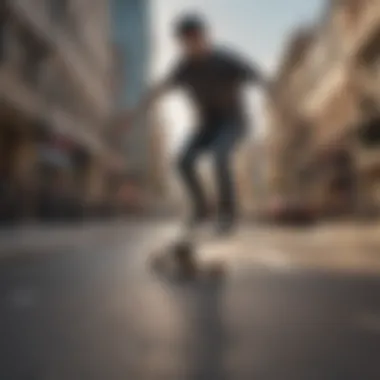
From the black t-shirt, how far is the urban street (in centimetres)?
108

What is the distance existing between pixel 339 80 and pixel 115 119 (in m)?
26.5

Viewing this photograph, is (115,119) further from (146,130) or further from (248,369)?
(146,130)

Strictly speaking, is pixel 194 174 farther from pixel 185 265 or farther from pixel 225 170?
pixel 185 265

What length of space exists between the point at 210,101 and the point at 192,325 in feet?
10.2

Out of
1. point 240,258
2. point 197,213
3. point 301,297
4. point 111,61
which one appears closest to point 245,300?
point 301,297

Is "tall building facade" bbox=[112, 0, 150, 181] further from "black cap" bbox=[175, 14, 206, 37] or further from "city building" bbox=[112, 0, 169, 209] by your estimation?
"black cap" bbox=[175, 14, 206, 37]

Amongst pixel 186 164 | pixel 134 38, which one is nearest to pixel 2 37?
pixel 186 164

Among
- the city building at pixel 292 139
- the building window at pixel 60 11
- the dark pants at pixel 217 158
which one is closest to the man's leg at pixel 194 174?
the dark pants at pixel 217 158

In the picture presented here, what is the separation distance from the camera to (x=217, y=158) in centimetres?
581

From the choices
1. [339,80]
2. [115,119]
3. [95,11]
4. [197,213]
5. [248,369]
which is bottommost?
[248,369]

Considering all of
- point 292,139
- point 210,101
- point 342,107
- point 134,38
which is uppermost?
point 134,38

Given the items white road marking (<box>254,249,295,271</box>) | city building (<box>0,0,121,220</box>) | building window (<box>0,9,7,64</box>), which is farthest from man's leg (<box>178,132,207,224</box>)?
building window (<box>0,9,7,64</box>)

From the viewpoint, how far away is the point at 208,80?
547 cm

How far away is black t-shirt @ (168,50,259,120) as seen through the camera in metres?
5.39
